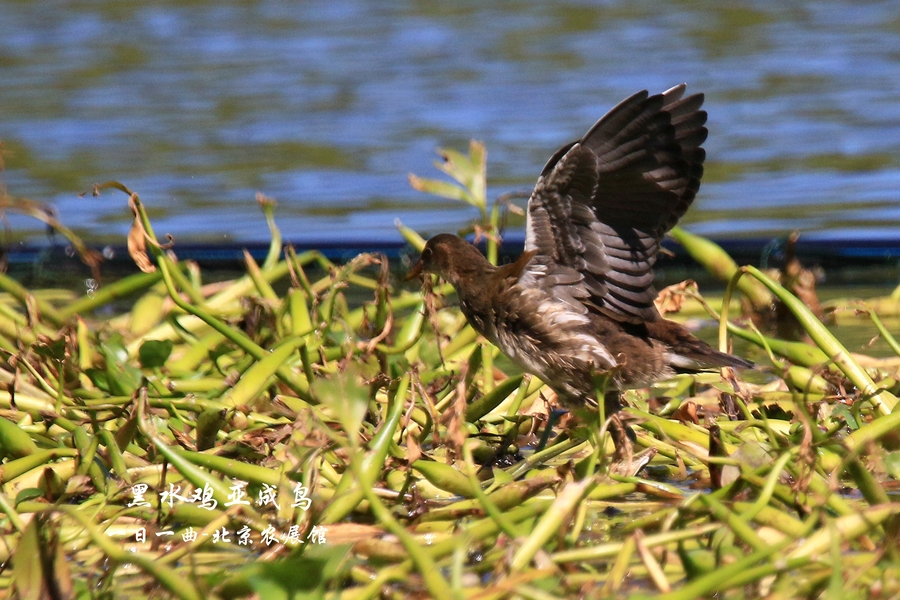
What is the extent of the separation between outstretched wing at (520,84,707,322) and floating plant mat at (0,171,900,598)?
281 mm

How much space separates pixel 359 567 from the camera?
2.22 metres

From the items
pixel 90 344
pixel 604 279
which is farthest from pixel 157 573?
pixel 90 344

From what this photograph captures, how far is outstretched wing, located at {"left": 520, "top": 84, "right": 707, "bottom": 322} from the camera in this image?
2947 millimetres

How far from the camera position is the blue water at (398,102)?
23.9ft

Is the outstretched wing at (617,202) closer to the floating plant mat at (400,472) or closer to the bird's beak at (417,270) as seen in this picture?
the floating plant mat at (400,472)

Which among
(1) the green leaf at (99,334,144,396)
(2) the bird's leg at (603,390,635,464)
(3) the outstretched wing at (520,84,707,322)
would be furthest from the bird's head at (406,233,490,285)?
(1) the green leaf at (99,334,144,396)

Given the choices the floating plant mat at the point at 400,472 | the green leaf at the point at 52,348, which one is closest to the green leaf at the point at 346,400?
the floating plant mat at the point at 400,472

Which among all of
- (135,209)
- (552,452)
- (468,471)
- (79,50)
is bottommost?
(79,50)

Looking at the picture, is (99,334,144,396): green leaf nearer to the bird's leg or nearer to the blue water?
the bird's leg

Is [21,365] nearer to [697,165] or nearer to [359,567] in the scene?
[359,567]

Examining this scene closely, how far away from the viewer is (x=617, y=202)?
3059 mm

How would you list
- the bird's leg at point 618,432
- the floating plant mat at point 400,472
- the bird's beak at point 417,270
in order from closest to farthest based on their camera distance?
the floating plant mat at point 400,472, the bird's leg at point 618,432, the bird's beak at point 417,270

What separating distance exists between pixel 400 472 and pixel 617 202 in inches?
34.0

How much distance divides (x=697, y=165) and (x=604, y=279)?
0.38m
